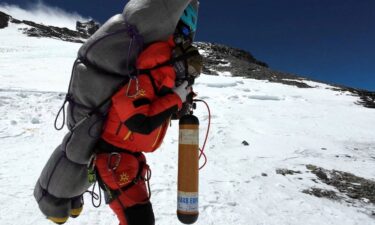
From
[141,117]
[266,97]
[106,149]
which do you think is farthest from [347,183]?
[266,97]

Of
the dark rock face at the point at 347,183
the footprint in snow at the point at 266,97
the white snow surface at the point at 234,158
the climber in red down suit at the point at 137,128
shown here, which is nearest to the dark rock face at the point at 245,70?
the footprint in snow at the point at 266,97

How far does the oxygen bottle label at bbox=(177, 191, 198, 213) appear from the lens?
3.23 meters

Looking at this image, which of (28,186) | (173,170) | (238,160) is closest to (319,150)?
(238,160)

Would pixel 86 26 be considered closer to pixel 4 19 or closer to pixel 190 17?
pixel 4 19

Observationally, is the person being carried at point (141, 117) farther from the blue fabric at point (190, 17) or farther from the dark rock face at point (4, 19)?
the dark rock face at point (4, 19)

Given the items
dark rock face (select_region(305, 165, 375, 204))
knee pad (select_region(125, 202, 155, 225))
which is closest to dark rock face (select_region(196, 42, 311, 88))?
dark rock face (select_region(305, 165, 375, 204))

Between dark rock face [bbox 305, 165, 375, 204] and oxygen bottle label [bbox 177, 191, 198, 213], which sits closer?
oxygen bottle label [bbox 177, 191, 198, 213]

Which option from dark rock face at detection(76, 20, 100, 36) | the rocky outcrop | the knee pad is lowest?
dark rock face at detection(76, 20, 100, 36)

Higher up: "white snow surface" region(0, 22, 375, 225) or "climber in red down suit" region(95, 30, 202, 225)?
"climber in red down suit" region(95, 30, 202, 225)

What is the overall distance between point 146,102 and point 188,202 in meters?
1.06

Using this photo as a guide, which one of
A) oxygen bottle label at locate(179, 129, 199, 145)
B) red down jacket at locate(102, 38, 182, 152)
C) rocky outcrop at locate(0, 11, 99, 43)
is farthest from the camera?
rocky outcrop at locate(0, 11, 99, 43)

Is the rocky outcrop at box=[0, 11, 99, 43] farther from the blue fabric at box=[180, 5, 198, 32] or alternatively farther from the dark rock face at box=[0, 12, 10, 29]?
the blue fabric at box=[180, 5, 198, 32]

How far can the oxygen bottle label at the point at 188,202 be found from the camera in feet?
10.6

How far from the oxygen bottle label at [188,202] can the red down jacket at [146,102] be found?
0.63 meters
